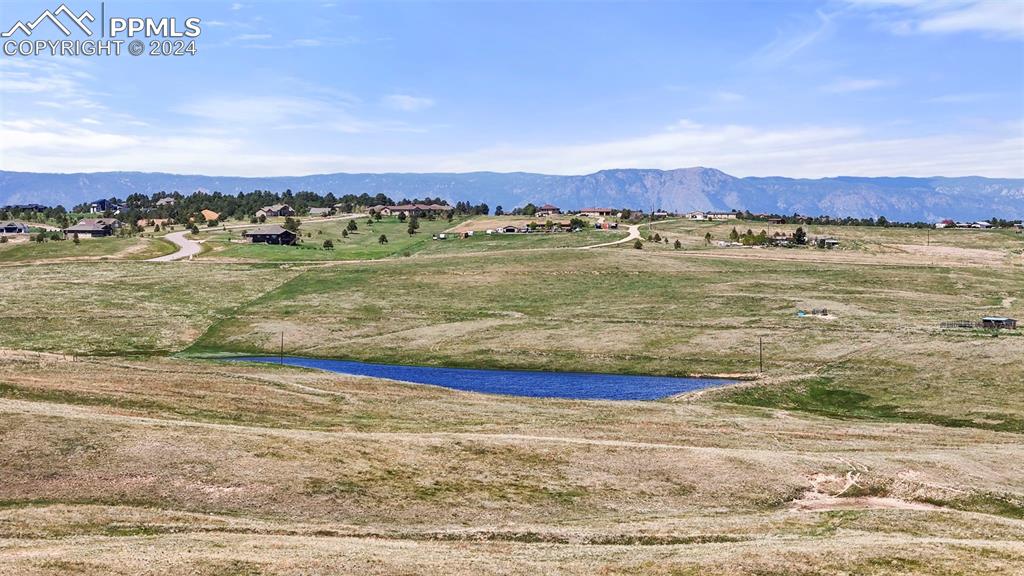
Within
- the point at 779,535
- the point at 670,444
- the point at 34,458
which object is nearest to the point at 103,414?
the point at 34,458

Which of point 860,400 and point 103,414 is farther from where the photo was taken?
point 860,400

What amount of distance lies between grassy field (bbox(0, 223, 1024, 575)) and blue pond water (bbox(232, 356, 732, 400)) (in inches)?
158

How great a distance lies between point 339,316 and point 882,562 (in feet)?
393

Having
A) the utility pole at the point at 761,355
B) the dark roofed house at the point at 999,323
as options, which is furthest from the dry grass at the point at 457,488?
the dark roofed house at the point at 999,323

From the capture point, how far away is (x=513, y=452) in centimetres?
6203

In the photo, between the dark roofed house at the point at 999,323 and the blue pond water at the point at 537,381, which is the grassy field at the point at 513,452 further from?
the dark roofed house at the point at 999,323

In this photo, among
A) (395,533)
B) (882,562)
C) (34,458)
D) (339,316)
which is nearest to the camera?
(882,562)

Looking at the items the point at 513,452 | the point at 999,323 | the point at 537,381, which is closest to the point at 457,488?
the point at 513,452

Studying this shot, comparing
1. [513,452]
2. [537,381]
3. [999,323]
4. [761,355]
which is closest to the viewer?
[513,452]

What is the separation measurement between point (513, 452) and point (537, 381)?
4858 cm

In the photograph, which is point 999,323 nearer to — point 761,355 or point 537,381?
point 761,355

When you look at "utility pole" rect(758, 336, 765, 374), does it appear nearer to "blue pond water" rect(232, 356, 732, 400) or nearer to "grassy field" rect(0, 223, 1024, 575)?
"grassy field" rect(0, 223, 1024, 575)

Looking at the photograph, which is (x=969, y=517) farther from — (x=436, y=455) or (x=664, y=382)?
(x=664, y=382)

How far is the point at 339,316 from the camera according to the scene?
14962 cm
